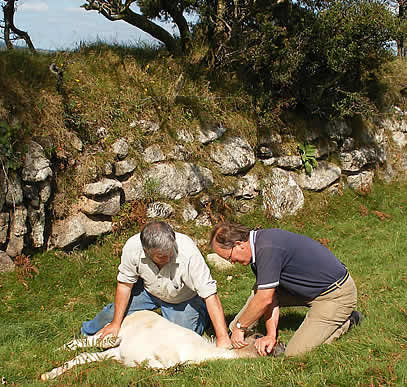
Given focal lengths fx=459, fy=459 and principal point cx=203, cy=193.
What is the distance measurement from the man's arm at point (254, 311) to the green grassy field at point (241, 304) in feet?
0.85

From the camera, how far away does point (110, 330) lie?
14.8ft

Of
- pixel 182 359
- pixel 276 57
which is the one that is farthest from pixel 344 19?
pixel 182 359

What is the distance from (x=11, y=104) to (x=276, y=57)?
5439 mm

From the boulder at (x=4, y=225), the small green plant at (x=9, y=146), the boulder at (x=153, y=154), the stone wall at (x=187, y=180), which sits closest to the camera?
the boulder at (x=4, y=225)

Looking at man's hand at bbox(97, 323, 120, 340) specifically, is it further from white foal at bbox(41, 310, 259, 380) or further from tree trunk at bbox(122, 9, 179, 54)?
tree trunk at bbox(122, 9, 179, 54)

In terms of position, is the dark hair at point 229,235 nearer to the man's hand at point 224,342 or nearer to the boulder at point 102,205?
the man's hand at point 224,342

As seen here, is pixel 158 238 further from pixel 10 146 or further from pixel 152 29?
pixel 152 29

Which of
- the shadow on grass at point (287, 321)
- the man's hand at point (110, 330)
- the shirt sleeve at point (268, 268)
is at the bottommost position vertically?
the shadow on grass at point (287, 321)

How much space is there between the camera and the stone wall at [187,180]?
6.81 meters

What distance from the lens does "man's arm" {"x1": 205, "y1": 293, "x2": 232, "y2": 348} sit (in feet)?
14.2

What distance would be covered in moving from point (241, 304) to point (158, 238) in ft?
7.55

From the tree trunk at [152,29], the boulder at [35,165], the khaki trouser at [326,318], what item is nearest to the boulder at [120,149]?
the boulder at [35,165]

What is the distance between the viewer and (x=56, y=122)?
739cm

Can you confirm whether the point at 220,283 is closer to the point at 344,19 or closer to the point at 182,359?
the point at 182,359
